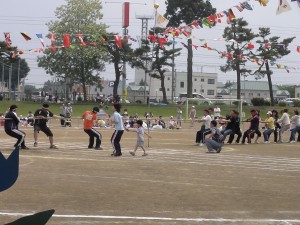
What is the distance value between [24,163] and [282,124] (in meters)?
14.4

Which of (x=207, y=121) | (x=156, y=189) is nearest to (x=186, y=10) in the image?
(x=207, y=121)

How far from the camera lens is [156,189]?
10938mm

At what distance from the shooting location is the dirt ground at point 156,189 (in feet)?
27.0

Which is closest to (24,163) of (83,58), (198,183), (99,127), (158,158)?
(158,158)

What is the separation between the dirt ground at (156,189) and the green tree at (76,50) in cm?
4331

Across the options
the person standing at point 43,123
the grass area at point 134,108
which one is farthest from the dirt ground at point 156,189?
the grass area at point 134,108

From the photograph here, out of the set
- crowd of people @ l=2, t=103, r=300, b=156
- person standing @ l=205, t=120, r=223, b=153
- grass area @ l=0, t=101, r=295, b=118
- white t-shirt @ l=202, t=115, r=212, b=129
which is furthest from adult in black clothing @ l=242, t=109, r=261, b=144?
grass area @ l=0, t=101, r=295, b=118

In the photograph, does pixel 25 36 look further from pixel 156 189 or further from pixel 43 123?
pixel 156 189

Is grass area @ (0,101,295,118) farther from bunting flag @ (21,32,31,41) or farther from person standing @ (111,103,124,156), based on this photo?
person standing @ (111,103,124,156)

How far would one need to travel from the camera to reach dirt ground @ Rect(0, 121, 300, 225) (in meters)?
8.22

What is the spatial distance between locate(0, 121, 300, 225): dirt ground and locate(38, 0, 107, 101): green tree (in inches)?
1705

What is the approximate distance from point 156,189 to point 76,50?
51619 millimetres

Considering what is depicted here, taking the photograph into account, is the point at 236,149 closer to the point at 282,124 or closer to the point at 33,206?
the point at 282,124

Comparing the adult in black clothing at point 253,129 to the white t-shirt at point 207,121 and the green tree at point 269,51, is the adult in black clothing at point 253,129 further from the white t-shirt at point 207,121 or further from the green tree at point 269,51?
the green tree at point 269,51
